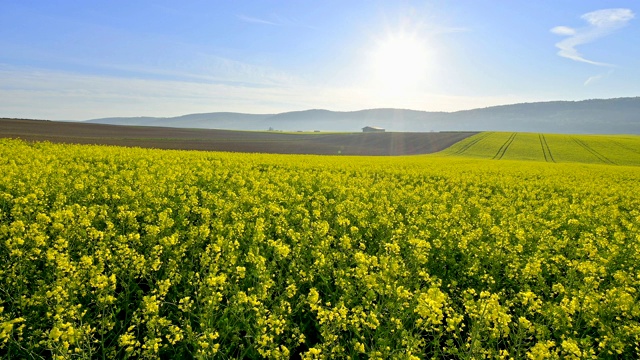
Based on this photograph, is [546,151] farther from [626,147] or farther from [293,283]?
[293,283]

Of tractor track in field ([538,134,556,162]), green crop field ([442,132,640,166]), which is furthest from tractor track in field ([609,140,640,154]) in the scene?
tractor track in field ([538,134,556,162])

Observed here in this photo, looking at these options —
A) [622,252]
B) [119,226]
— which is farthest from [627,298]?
[119,226]

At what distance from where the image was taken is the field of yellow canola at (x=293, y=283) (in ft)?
12.3

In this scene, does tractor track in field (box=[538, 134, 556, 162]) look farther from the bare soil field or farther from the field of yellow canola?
the field of yellow canola

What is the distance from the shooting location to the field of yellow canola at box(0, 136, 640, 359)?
147 inches

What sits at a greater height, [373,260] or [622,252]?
[373,260]

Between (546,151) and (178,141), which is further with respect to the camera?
(178,141)

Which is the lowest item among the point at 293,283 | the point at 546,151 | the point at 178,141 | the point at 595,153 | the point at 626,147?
the point at 293,283

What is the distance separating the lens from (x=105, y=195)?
894 centimetres

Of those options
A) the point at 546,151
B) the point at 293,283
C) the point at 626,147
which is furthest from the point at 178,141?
the point at 626,147

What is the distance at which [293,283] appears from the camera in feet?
15.7

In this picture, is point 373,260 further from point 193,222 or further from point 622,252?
point 622,252

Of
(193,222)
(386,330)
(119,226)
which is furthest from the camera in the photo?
(193,222)

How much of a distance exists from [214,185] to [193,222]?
4.30m
